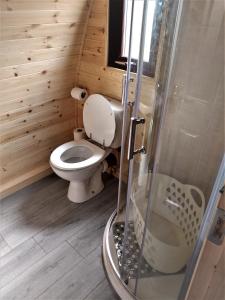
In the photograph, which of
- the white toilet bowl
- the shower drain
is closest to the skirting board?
the white toilet bowl

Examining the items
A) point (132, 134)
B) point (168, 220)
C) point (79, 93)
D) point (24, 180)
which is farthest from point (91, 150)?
point (132, 134)

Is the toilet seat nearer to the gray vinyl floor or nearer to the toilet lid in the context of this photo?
the toilet lid

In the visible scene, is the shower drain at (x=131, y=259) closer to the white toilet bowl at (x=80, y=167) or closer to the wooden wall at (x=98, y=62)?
the white toilet bowl at (x=80, y=167)

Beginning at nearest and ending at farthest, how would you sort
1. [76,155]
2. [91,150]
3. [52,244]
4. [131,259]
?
[131,259] < [52,244] < [91,150] < [76,155]

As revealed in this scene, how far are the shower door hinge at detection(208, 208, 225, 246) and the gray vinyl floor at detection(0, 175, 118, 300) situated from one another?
1.01m

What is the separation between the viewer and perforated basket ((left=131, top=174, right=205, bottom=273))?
4.12ft

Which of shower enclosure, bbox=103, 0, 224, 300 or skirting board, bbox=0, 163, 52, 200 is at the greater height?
shower enclosure, bbox=103, 0, 224, 300

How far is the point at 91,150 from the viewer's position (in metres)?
1.97

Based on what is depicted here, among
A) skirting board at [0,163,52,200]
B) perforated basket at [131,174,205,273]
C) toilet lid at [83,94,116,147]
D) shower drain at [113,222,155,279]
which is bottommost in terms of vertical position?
skirting board at [0,163,52,200]

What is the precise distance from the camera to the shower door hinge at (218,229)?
1.91 feet

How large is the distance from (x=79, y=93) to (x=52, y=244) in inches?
48.4

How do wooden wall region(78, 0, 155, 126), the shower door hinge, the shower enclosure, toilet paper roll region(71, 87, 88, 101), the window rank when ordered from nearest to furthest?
the shower door hinge → the window → the shower enclosure → wooden wall region(78, 0, 155, 126) → toilet paper roll region(71, 87, 88, 101)

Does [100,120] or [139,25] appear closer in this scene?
[139,25]

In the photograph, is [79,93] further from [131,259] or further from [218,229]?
[218,229]
